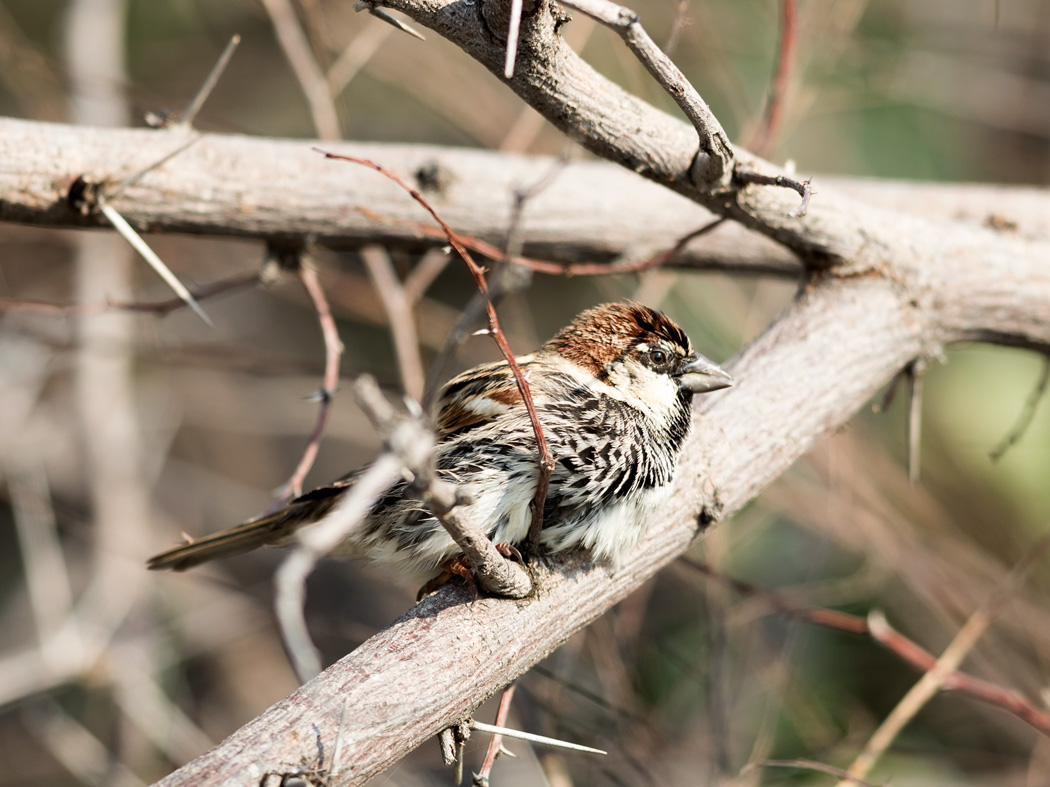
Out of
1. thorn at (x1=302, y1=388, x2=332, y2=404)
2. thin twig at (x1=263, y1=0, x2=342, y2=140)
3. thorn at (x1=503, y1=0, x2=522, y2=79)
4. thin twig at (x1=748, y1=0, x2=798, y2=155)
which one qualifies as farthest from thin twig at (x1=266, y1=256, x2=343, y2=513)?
thin twig at (x1=748, y1=0, x2=798, y2=155)

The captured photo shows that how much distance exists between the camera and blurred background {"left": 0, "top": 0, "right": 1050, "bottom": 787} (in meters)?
4.43

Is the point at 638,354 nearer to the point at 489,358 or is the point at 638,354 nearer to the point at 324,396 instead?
the point at 324,396

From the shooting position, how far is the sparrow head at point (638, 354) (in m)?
2.82

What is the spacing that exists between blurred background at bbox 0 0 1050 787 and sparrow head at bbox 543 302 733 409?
46.3 inches

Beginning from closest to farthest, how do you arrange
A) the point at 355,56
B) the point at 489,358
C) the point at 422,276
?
1. the point at 422,276
2. the point at 355,56
3. the point at 489,358

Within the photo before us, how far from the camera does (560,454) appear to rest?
7.89 ft

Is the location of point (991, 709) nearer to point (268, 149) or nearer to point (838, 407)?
point (838, 407)

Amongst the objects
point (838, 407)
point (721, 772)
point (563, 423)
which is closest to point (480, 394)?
point (563, 423)

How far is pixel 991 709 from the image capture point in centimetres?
502

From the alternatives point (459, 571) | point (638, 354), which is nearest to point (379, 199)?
point (638, 354)

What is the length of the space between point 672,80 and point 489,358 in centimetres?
375

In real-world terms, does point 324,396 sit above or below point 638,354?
below

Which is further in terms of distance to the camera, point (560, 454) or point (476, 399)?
point (476, 399)

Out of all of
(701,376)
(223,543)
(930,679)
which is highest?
(701,376)
